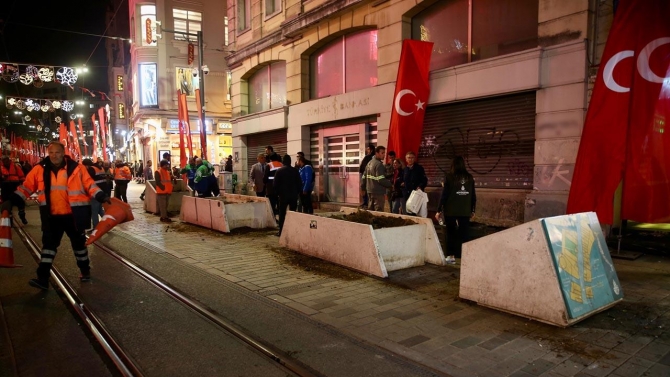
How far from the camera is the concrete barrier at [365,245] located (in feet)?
21.1

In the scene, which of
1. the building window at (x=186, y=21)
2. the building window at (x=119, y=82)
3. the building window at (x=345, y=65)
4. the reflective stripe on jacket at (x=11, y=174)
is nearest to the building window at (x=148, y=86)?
the building window at (x=186, y=21)

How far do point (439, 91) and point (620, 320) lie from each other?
26.0 ft

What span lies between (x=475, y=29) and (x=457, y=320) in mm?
8902

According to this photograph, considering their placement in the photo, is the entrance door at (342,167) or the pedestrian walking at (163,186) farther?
the entrance door at (342,167)

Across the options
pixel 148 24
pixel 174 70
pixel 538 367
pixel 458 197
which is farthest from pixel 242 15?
pixel 538 367

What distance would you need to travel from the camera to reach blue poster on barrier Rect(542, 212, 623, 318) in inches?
173

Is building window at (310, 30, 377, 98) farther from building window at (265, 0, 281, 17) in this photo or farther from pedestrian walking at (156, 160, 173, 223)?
pedestrian walking at (156, 160, 173, 223)

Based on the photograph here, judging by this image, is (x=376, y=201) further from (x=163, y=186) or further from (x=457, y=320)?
(x=163, y=186)

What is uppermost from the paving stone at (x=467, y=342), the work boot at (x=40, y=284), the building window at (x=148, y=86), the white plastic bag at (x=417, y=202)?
the building window at (x=148, y=86)

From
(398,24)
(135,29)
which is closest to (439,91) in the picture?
(398,24)

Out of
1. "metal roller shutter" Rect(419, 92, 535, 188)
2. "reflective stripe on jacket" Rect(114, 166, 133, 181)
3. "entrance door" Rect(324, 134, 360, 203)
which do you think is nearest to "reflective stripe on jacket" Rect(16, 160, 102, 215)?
"metal roller shutter" Rect(419, 92, 535, 188)

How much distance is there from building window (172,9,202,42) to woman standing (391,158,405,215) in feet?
82.4

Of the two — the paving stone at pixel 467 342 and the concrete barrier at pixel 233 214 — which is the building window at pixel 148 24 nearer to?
the concrete barrier at pixel 233 214

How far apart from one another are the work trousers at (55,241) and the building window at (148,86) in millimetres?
26742
